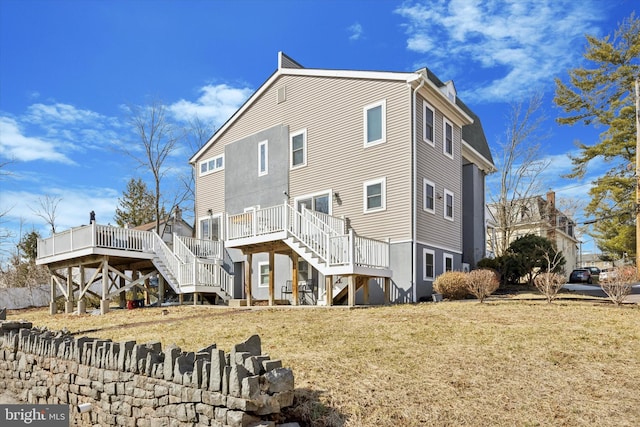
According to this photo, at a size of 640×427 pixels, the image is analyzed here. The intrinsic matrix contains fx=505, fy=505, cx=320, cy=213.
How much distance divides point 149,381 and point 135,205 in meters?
38.3

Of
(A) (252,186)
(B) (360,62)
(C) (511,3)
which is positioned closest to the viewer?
(C) (511,3)

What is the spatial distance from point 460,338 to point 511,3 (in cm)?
924

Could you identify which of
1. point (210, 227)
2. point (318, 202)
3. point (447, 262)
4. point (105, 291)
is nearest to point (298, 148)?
point (318, 202)

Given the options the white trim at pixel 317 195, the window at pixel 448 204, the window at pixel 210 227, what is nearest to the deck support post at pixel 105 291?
the window at pixel 210 227

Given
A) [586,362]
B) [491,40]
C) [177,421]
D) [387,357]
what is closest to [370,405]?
[387,357]

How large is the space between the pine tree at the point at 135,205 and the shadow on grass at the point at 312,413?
38238 mm

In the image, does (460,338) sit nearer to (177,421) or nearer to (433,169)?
(177,421)

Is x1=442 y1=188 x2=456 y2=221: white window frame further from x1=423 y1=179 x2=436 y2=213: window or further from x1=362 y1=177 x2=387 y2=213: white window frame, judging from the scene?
x1=362 y1=177 x2=387 y2=213: white window frame

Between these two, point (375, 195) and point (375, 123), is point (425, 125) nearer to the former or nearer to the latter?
point (375, 123)

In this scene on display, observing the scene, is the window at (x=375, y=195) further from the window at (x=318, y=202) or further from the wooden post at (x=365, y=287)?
the wooden post at (x=365, y=287)

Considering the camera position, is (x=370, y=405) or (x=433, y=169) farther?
(x=433, y=169)

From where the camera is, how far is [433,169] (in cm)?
1762

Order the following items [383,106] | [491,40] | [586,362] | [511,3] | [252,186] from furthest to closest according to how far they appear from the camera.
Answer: [252,186] → [383,106] → [491,40] → [511,3] → [586,362]

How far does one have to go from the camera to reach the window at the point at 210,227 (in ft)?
75.5
